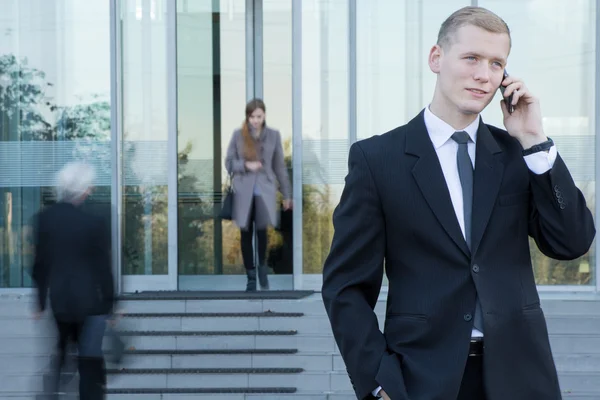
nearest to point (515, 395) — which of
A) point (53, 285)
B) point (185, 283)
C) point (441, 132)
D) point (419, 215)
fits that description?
point (419, 215)

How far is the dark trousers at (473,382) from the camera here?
8.49ft

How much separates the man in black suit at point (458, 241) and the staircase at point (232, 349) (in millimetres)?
5213

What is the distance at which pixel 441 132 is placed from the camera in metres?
2.74

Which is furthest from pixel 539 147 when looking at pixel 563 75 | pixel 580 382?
pixel 563 75

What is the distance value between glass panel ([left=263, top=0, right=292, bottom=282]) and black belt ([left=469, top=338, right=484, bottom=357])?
792 centimetres

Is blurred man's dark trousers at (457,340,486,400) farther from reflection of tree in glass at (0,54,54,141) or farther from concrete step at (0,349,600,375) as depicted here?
reflection of tree in glass at (0,54,54,141)

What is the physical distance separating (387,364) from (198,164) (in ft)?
26.8

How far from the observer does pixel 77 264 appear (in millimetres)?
6242

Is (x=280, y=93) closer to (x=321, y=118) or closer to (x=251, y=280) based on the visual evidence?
(x=321, y=118)

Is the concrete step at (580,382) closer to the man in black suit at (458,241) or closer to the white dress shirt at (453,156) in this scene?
the man in black suit at (458,241)

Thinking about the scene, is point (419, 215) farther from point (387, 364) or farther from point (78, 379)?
point (78, 379)

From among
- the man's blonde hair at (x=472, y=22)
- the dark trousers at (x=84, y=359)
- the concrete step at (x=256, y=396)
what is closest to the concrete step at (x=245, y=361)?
the concrete step at (x=256, y=396)

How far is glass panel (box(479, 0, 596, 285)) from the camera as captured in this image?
10.4m

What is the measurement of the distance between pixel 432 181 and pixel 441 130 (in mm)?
161
